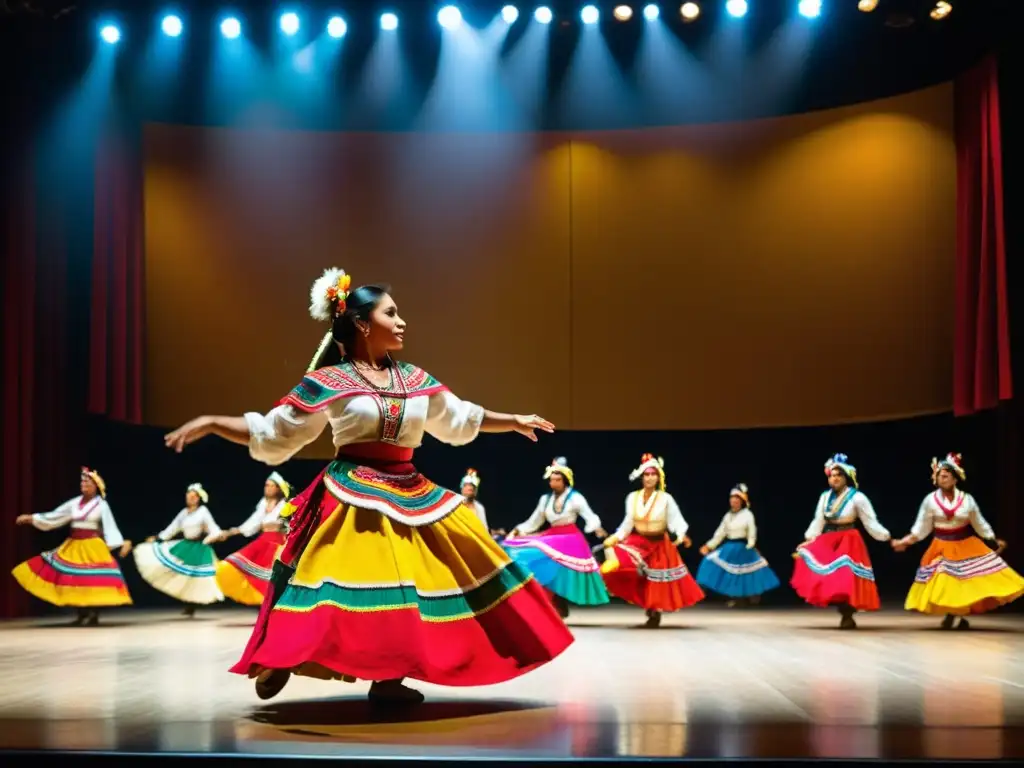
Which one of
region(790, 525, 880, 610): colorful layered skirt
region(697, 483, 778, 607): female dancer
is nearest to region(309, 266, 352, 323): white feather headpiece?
region(790, 525, 880, 610): colorful layered skirt

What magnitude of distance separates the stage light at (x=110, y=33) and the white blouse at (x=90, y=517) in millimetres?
3139

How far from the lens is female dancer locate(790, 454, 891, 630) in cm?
768

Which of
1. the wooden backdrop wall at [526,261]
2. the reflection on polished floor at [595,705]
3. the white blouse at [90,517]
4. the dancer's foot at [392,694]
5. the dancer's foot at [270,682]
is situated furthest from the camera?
the wooden backdrop wall at [526,261]

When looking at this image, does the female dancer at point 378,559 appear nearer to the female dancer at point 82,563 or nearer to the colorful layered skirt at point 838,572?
the colorful layered skirt at point 838,572

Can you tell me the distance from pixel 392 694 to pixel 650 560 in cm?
439

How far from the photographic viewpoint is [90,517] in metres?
8.56

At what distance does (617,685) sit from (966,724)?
53.5 inches

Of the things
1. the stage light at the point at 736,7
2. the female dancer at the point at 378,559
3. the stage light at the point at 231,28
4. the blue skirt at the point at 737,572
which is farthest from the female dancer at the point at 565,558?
the female dancer at the point at 378,559

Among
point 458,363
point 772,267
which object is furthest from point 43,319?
point 772,267

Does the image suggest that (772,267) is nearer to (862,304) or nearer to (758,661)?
(862,304)

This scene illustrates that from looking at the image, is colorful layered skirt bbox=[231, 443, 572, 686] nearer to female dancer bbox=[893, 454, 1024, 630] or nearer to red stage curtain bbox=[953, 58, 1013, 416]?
female dancer bbox=[893, 454, 1024, 630]

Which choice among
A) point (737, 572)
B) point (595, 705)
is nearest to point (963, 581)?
point (737, 572)

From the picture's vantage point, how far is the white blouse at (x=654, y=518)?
8086 mm

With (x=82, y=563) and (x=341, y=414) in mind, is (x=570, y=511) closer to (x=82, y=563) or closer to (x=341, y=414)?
(x=82, y=563)
